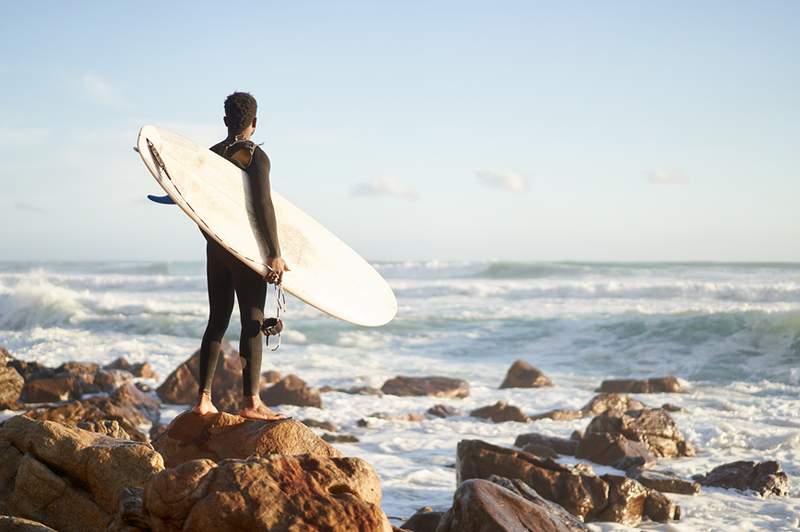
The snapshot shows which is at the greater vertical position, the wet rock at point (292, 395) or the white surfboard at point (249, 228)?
the white surfboard at point (249, 228)

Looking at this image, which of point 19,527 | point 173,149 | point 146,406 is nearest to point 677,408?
point 146,406

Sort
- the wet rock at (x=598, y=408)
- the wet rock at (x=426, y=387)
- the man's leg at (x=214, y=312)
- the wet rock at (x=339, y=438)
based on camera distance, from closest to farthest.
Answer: the man's leg at (x=214, y=312)
the wet rock at (x=339, y=438)
the wet rock at (x=598, y=408)
the wet rock at (x=426, y=387)

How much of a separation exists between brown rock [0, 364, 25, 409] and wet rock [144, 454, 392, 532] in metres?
6.84

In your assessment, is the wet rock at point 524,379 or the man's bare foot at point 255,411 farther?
the wet rock at point 524,379

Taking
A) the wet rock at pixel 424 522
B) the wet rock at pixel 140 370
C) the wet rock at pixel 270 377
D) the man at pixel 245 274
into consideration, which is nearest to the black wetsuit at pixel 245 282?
the man at pixel 245 274

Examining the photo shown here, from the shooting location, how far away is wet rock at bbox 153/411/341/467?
14.4 ft

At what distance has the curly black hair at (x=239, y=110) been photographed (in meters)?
4.78

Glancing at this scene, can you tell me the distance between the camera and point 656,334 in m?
21.3

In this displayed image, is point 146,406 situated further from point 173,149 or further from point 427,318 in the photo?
point 427,318

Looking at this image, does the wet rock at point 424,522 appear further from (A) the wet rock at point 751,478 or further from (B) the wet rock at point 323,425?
(B) the wet rock at point 323,425

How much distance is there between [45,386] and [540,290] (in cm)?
2429

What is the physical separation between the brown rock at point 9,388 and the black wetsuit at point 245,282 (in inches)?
208

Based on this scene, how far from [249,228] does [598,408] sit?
25.9 feet

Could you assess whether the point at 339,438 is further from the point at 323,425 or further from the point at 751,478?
the point at 751,478
